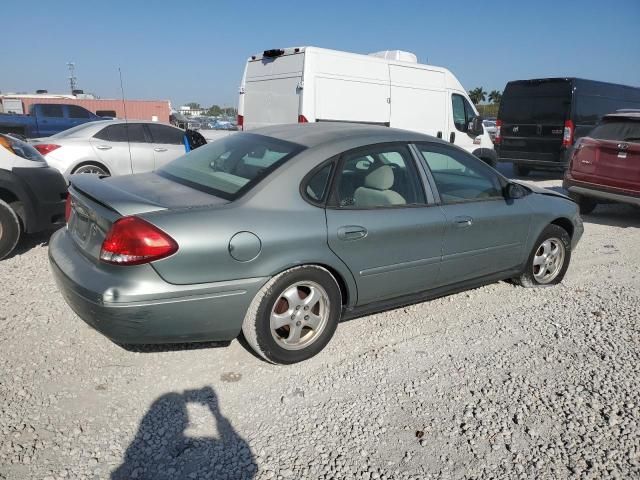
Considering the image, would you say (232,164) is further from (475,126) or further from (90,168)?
(475,126)

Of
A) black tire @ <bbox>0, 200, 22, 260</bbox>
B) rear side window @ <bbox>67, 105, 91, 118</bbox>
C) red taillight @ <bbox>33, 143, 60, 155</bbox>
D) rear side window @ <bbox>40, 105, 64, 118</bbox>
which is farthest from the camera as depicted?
rear side window @ <bbox>67, 105, 91, 118</bbox>

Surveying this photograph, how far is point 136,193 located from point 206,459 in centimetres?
163

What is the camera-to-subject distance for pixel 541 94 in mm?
11469

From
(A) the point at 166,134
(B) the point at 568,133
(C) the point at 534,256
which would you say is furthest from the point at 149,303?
(B) the point at 568,133

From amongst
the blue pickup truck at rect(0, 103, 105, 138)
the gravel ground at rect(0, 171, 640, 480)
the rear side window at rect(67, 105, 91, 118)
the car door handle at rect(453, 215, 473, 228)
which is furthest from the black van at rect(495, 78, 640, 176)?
the rear side window at rect(67, 105, 91, 118)

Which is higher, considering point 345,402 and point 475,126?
point 475,126

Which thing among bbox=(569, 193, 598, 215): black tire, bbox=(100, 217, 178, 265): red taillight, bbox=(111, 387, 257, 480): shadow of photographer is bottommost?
bbox=(111, 387, 257, 480): shadow of photographer

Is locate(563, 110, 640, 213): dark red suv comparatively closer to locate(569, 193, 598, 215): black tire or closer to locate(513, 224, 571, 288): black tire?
locate(569, 193, 598, 215): black tire

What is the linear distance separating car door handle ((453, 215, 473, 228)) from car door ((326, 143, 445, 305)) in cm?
15

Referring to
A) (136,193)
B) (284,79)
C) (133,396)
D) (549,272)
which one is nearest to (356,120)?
(284,79)

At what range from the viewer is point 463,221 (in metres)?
3.84

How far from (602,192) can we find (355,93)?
13.5ft

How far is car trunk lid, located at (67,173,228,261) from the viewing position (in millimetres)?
2844

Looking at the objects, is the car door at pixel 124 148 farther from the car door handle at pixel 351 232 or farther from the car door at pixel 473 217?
the car door handle at pixel 351 232
